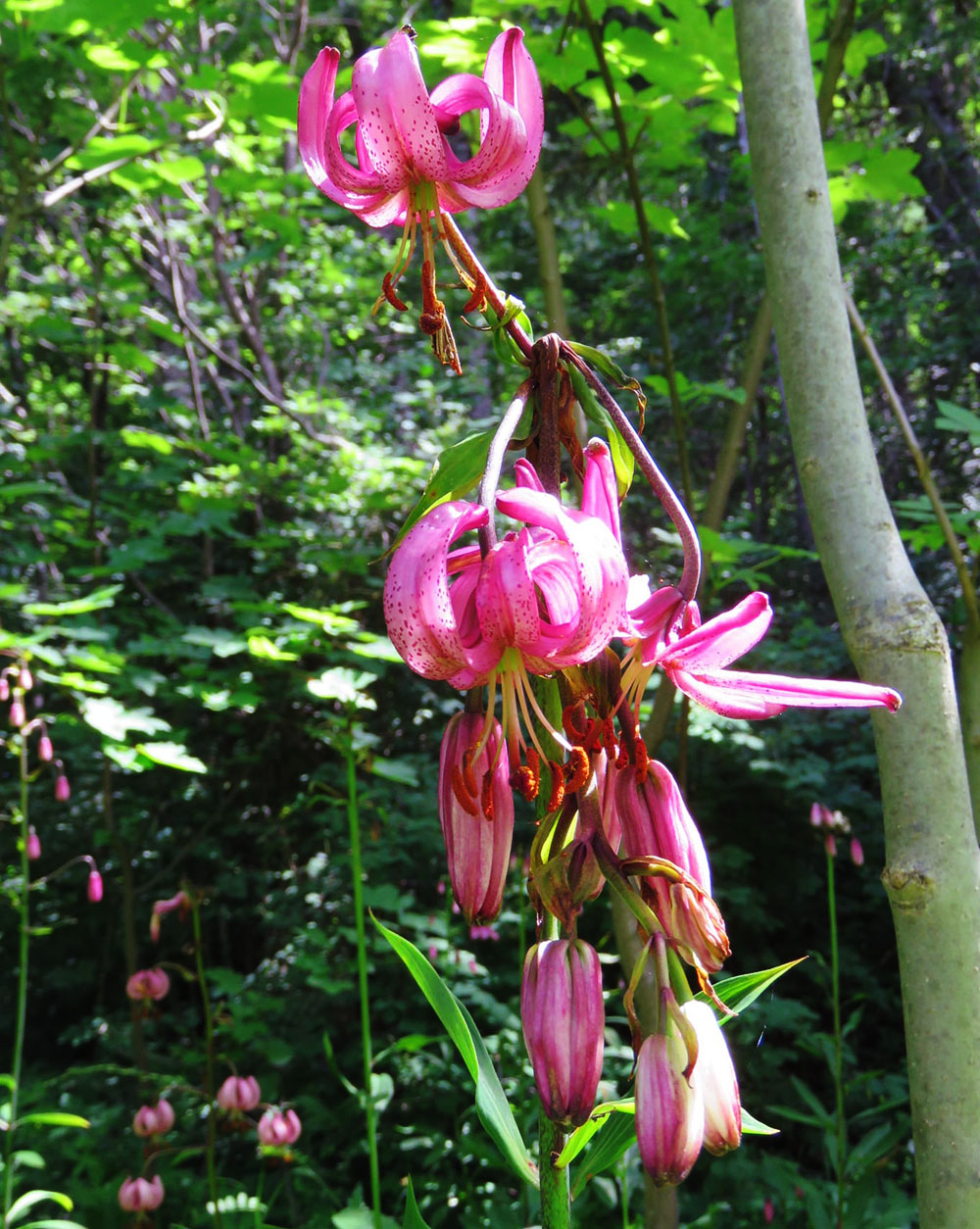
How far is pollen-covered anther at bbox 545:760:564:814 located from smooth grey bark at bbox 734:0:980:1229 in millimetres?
272

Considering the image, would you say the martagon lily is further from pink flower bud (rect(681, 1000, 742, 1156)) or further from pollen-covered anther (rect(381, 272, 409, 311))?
pink flower bud (rect(681, 1000, 742, 1156))

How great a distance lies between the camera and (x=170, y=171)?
2170mm

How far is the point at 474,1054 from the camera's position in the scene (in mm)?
500

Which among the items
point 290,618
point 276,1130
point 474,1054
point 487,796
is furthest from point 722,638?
point 290,618

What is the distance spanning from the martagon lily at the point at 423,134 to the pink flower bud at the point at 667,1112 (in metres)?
0.34

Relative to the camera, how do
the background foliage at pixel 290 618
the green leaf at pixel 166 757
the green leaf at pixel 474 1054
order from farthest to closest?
1. the background foliage at pixel 290 618
2. the green leaf at pixel 166 757
3. the green leaf at pixel 474 1054

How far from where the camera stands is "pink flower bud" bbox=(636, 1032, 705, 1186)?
1.26 feet

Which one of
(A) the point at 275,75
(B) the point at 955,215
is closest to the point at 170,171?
(A) the point at 275,75

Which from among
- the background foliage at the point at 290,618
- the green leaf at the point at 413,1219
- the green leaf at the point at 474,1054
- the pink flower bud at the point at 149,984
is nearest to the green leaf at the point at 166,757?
the background foliage at the point at 290,618

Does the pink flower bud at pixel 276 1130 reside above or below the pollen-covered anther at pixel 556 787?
below

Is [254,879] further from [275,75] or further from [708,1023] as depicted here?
[708,1023]

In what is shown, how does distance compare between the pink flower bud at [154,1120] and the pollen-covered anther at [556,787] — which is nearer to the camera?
the pollen-covered anther at [556,787]

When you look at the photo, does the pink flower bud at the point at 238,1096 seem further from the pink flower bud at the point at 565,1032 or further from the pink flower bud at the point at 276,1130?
the pink flower bud at the point at 565,1032

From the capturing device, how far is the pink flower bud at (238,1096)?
1.97 metres
